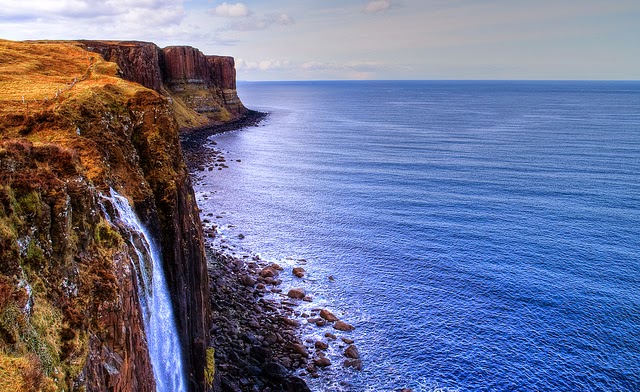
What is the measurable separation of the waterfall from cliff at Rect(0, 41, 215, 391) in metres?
0.67

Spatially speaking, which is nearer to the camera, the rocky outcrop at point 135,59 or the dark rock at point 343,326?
the dark rock at point 343,326

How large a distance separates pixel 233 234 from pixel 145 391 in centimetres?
4377

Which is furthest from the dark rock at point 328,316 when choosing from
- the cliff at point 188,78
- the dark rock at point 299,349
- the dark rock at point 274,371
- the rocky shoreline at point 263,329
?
the cliff at point 188,78

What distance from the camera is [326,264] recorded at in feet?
173

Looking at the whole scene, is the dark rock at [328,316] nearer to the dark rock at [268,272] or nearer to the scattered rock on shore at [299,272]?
the scattered rock on shore at [299,272]

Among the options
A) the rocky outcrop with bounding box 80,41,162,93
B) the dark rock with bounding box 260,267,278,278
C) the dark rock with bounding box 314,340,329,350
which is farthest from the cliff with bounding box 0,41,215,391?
the rocky outcrop with bounding box 80,41,162,93

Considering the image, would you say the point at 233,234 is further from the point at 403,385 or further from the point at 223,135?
the point at 223,135

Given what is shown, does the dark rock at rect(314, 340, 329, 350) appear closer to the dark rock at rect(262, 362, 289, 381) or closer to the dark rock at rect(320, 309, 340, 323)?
the dark rock at rect(320, 309, 340, 323)

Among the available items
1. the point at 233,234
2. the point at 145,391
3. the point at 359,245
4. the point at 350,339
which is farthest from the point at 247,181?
the point at 145,391

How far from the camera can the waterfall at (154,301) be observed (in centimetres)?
1970

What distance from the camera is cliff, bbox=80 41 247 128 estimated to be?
115 meters

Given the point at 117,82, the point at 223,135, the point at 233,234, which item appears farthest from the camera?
the point at 223,135

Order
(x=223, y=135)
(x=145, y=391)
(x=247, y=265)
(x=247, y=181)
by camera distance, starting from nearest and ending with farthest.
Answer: (x=145, y=391) < (x=247, y=265) < (x=247, y=181) < (x=223, y=135)

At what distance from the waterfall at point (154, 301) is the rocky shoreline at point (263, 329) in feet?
25.9
